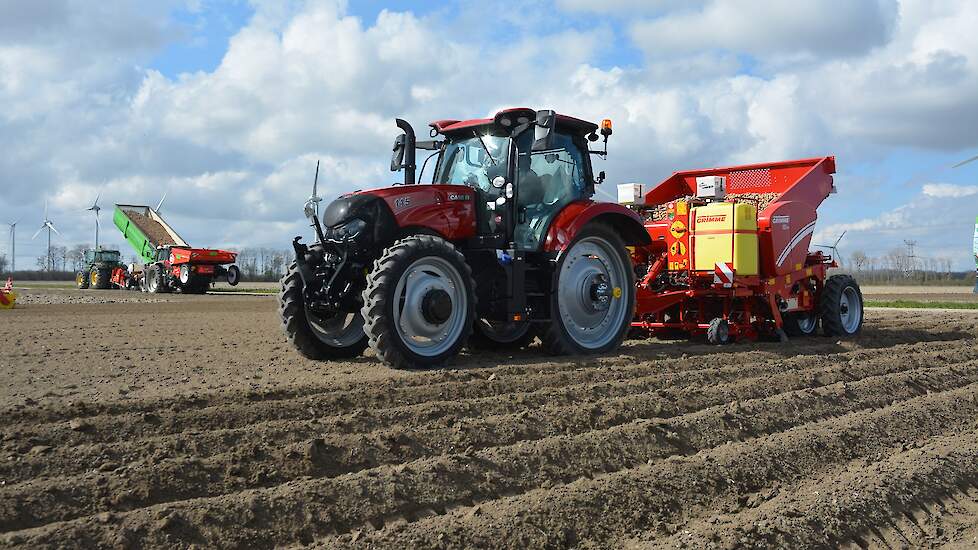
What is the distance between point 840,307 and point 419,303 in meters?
7.09

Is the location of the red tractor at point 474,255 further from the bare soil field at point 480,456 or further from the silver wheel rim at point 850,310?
the silver wheel rim at point 850,310

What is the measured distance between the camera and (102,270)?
36875mm

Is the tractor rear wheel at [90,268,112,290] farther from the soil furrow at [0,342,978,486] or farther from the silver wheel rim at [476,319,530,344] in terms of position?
the soil furrow at [0,342,978,486]

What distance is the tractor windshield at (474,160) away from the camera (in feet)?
27.3

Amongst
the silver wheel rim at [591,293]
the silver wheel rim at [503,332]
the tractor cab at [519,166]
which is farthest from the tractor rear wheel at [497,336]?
the tractor cab at [519,166]

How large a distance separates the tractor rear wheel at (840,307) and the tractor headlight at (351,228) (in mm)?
7126

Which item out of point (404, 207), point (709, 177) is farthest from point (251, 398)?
point (709, 177)

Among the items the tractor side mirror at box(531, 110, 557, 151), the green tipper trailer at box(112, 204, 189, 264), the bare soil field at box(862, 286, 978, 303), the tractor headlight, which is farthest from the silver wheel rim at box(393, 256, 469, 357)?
the green tipper trailer at box(112, 204, 189, 264)

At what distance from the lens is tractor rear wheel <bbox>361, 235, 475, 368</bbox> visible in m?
6.86

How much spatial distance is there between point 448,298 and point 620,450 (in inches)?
105

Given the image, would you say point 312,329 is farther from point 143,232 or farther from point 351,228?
point 143,232

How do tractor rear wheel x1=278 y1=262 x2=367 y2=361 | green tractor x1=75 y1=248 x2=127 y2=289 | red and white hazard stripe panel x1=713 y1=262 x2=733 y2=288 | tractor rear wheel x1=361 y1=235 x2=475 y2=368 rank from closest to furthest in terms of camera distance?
tractor rear wheel x1=361 y1=235 x2=475 y2=368
tractor rear wheel x1=278 y1=262 x2=367 y2=361
red and white hazard stripe panel x1=713 y1=262 x2=733 y2=288
green tractor x1=75 y1=248 x2=127 y2=289

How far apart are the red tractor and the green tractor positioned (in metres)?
30.6

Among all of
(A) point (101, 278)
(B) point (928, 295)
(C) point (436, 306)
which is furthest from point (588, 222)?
(A) point (101, 278)
